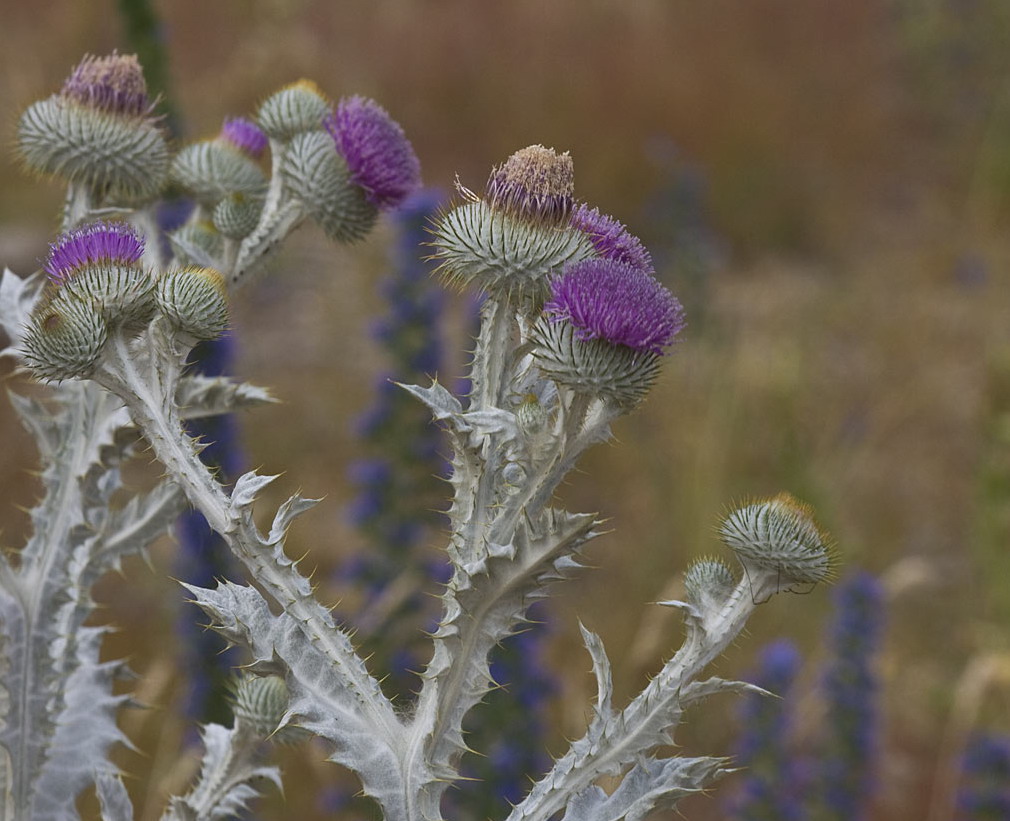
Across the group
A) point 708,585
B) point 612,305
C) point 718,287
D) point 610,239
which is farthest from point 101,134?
point 718,287

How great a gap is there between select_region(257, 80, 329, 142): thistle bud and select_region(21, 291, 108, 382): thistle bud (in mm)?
819

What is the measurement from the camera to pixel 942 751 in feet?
19.7

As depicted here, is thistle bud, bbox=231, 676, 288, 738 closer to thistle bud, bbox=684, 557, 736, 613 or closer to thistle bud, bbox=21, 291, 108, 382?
thistle bud, bbox=21, 291, 108, 382

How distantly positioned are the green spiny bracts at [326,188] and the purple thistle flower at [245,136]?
0.63 feet

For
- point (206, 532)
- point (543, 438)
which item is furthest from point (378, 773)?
point (206, 532)

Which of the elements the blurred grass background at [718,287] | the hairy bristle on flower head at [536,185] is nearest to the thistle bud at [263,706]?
the blurred grass background at [718,287]

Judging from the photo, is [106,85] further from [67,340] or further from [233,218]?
[67,340]

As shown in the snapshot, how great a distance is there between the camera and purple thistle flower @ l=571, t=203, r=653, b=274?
1909mm

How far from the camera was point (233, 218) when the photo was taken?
2369mm

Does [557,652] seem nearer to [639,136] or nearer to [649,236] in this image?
Answer: [649,236]

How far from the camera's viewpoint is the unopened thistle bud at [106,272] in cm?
176

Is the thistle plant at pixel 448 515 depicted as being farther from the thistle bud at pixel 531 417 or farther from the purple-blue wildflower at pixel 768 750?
the purple-blue wildflower at pixel 768 750

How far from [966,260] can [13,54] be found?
9605 mm

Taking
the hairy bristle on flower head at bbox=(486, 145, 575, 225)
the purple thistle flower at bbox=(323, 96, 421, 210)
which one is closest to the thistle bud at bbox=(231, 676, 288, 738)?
the hairy bristle on flower head at bbox=(486, 145, 575, 225)
